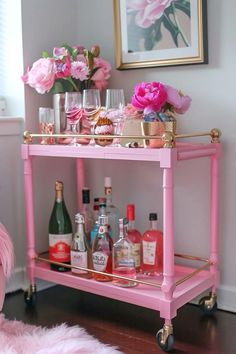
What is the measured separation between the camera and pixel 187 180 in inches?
81.4

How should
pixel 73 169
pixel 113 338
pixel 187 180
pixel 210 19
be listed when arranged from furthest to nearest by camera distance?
1. pixel 73 169
2. pixel 187 180
3. pixel 210 19
4. pixel 113 338

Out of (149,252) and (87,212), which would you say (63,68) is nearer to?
(87,212)

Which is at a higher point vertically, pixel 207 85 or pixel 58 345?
pixel 207 85

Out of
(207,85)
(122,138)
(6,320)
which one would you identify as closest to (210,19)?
(207,85)

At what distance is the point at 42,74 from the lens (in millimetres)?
2014

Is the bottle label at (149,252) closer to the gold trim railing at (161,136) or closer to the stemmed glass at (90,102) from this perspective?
the gold trim railing at (161,136)

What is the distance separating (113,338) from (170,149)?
0.68 meters

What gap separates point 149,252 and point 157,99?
59 cm

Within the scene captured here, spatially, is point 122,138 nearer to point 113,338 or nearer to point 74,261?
point 74,261

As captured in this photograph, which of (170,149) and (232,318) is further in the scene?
(232,318)

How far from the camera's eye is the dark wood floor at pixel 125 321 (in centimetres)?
171

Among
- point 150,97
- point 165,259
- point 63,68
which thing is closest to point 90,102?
point 63,68

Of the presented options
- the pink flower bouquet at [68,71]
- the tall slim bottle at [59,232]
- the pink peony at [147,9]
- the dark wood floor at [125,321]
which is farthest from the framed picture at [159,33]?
the dark wood floor at [125,321]

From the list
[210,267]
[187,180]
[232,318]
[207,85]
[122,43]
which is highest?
[122,43]
